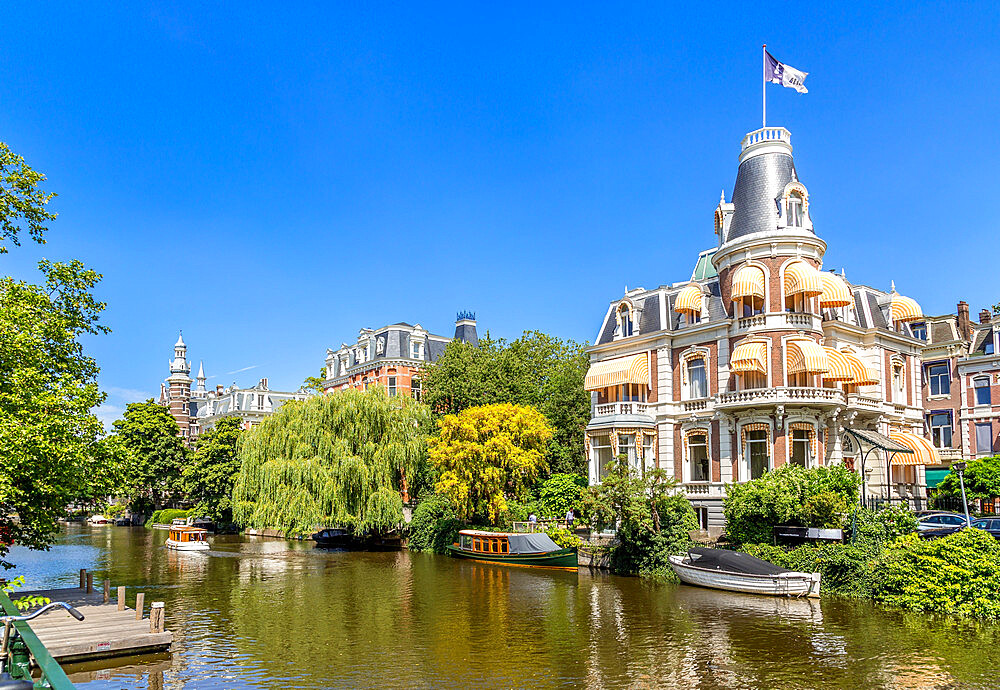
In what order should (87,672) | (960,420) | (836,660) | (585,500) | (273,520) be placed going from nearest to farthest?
(87,672) → (836,660) → (585,500) → (273,520) → (960,420)

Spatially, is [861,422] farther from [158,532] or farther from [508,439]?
[158,532]

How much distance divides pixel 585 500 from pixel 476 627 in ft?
40.9

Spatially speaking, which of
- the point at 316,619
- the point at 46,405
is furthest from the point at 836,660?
the point at 46,405

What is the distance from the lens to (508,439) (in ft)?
149

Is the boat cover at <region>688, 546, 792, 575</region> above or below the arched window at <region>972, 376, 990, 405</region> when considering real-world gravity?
below

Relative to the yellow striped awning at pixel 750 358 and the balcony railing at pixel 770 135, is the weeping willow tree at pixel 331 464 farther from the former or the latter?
the balcony railing at pixel 770 135

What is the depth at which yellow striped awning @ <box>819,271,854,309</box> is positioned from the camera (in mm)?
38156

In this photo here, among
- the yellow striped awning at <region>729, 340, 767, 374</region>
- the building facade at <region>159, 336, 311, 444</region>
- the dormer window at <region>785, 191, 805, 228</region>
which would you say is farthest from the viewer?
the building facade at <region>159, 336, 311, 444</region>

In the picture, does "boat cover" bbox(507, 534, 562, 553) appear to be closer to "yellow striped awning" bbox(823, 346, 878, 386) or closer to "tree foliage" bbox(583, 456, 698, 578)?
"tree foliage" bbox(583, 456, 698, 578)

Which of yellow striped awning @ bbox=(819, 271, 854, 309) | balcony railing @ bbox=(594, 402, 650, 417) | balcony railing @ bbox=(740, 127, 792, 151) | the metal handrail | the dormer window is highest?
balcony railing @ bbox=(740, 127, 792, 151)

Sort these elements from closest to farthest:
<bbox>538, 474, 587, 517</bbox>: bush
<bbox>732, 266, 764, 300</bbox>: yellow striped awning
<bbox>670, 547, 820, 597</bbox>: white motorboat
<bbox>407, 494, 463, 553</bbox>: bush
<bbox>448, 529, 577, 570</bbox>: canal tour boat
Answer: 1. <bbox>670, 547, 820, 597</bbox>: white motorboat
2. <bbox>732, 266, 764, 300</bbox>: yellow striped awning
3. <bbox>448, 529, 577, 570</bbox>: canal tour boat
4. <bbox>538, 474, 587, 517</bbox>: bush
5. <bbox>407, 494, 463, 553</bbox>: bush

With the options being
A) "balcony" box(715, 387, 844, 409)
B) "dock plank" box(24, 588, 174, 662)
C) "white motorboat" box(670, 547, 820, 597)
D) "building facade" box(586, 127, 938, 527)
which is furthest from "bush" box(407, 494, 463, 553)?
"dock plank" box(24, 588, 174, 662)

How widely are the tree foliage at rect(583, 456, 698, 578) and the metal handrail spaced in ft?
94.5

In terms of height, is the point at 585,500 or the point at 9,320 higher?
the point at 9,320
